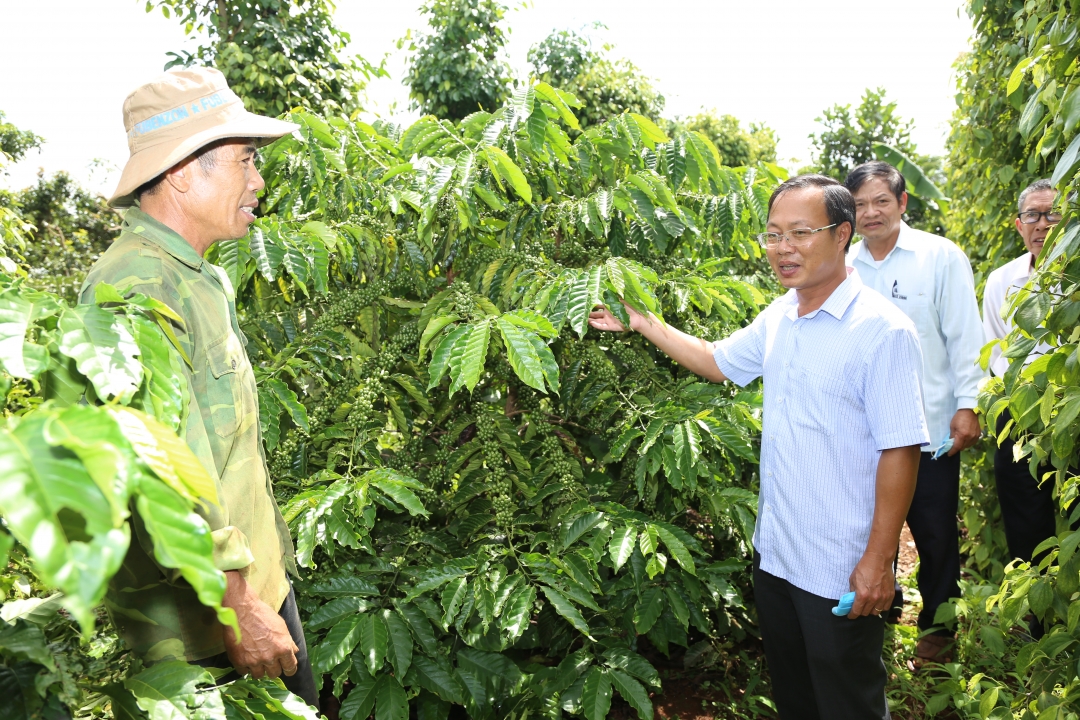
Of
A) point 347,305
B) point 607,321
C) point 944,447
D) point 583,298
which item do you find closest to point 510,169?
point 583,298

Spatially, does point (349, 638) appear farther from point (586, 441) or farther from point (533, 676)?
point (586, 441)

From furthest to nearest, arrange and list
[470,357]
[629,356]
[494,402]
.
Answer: [494,402] → [629,356] → [470,357]

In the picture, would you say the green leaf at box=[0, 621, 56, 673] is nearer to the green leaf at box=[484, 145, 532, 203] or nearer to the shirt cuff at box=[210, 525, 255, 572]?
the shirt cuff at box=[210, 525, 255, 572]

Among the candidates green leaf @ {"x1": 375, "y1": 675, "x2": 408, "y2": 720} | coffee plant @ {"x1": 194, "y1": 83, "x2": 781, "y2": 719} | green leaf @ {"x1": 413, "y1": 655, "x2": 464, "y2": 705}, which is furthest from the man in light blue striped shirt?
green leaf @ {"x1": 375, "y1": 675, "x2": 408, "y2": 720}

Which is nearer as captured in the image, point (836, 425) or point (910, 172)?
point (836, 425)

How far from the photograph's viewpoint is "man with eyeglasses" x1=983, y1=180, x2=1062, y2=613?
113 inches

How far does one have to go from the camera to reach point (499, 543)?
7.36 feet

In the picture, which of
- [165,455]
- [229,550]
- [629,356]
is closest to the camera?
[165,455]

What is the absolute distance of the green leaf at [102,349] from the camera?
0.84m

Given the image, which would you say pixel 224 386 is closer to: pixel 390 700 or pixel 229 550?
pixel 229 550

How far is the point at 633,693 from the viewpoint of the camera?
83.4 inches

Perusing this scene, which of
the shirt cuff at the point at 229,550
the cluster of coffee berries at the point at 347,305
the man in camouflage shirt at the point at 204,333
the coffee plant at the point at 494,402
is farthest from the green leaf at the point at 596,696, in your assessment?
the cluster of coffee berries at the point at 347,305

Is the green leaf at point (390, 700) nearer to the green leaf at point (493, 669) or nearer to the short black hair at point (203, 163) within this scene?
the green leaf at point (493, 669)

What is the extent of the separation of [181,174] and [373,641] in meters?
1.20
